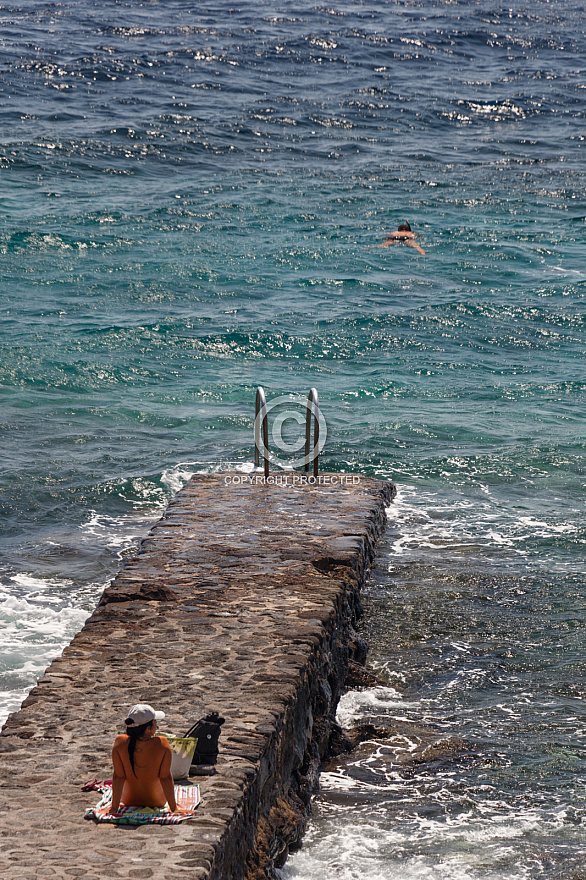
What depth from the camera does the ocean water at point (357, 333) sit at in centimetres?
927

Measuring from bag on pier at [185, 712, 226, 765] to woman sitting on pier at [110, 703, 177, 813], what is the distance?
0.60 meters

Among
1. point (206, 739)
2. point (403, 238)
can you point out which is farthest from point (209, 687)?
point (403, 238)

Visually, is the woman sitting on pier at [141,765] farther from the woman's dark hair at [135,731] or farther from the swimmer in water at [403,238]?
the swimmer in water at [403,238]

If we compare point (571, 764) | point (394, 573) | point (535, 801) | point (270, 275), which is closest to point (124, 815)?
point (535, 801)

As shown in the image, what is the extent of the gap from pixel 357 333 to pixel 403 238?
21.7 ft

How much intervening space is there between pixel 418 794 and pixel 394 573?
4503 mm

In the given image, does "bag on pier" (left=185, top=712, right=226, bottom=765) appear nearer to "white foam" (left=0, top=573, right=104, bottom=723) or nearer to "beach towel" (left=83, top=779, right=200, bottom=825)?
"beach towel" (left=83, top=779, right=200, bottom=825)

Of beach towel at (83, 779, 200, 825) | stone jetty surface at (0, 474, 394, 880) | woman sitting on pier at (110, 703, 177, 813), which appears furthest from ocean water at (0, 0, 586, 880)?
woman sitting on pier at (110, 703, 177, 813)

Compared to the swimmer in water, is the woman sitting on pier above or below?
below

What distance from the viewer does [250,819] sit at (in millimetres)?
6809

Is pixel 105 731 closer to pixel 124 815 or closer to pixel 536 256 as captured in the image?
pixel 124 815

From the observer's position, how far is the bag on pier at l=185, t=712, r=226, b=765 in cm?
680

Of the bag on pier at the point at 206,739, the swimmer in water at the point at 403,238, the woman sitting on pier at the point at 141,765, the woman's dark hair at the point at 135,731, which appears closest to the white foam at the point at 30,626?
the bag on pier at the point at 206,739

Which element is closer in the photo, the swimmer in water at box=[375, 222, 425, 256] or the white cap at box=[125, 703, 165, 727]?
the white cap at box=[125, 703, 165, 727]
